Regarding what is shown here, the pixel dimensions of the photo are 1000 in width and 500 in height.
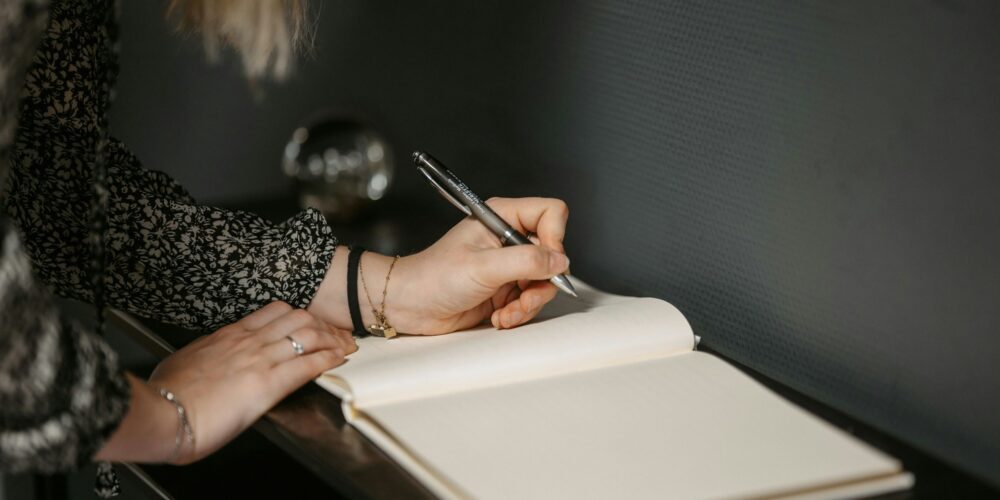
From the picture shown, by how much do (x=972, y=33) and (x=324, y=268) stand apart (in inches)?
22.1

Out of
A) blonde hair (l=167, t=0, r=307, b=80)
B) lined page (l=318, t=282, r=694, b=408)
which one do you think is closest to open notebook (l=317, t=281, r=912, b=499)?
lined page (l=318, t=282, r=694, b=408)

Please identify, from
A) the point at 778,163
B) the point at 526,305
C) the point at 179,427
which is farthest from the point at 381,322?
the point at 778,163

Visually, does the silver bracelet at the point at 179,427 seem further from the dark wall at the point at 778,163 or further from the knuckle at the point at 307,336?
the dark wall at the point at 778,163

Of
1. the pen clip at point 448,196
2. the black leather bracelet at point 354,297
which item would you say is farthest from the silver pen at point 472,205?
the black leather bracelet at point 354,297

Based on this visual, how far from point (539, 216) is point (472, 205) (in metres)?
0.06

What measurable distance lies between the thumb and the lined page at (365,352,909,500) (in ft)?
0.32

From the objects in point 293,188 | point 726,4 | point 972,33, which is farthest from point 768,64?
point 293,188

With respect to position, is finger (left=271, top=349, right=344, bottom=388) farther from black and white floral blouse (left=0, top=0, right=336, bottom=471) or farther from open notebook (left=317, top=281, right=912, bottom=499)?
black and white floral blouse (left=0, top=0, right=336, bottom=471)

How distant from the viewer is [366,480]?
72cm

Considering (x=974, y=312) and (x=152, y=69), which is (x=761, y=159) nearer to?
(x=974, y=312)

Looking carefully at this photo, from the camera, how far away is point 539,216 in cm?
99

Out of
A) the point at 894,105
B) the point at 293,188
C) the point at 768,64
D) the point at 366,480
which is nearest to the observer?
the point at 366,480

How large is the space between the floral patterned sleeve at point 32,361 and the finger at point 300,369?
0.17m

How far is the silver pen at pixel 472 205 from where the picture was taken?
3.16ft
